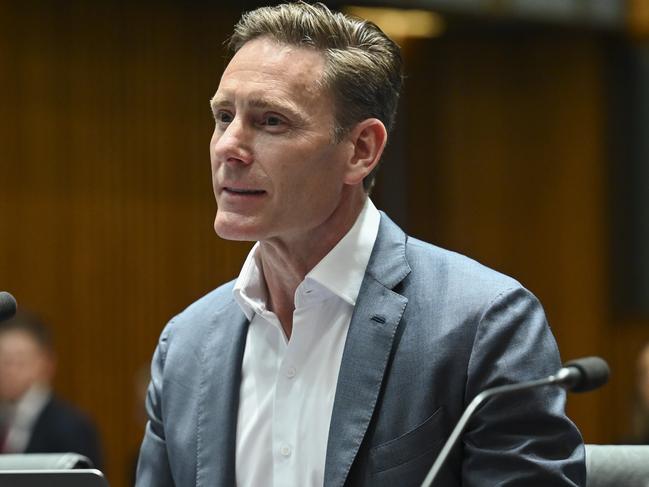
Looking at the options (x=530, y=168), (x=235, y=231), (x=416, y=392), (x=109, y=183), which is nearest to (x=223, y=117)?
(x=235, y=231)

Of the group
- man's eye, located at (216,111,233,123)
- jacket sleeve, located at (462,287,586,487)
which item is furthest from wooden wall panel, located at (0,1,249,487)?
jacket sleeve, located at (462,287,586,487)

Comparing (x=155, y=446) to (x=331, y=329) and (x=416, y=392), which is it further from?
(x=416, y=392)

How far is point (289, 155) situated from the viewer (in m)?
2.18

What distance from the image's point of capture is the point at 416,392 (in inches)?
83.3

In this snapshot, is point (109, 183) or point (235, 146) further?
point (109, 183)

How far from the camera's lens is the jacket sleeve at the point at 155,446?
7.77ft

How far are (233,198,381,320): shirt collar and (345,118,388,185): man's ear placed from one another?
10cm

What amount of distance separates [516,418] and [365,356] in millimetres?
310

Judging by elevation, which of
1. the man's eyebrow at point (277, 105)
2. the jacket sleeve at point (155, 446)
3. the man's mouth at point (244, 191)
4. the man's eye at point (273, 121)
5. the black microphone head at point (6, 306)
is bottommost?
the jacket sleeve at point (155, 446)

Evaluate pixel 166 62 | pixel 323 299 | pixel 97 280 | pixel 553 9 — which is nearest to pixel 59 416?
pixel 97 280

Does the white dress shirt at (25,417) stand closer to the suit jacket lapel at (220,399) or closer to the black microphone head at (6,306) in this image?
the suit jacket lapel at (220,399)

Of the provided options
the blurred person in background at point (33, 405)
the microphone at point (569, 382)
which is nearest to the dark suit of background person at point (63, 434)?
the blurred person in background at point (33, 405)

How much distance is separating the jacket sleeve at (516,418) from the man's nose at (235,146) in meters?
0.52

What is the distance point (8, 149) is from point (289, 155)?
203 inches
